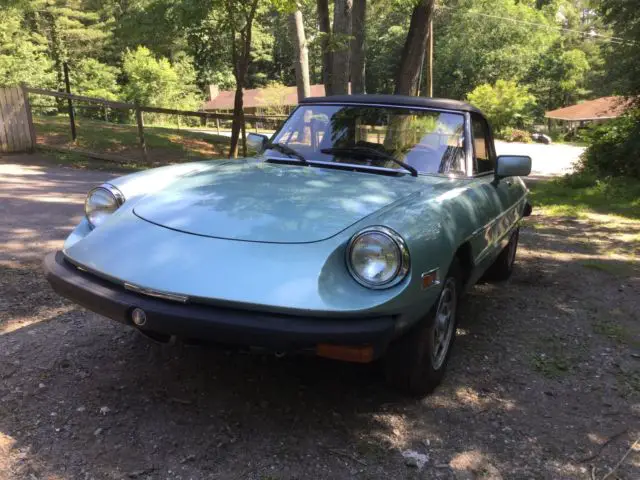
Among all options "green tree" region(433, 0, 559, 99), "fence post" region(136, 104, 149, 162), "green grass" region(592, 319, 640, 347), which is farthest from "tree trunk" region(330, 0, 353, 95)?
"green tree" region(433, 0, 559, 99)

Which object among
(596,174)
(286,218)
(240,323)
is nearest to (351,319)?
(240,323)

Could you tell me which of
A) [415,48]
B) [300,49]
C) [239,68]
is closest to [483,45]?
[300,49]

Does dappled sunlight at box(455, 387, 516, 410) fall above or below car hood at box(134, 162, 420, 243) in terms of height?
below

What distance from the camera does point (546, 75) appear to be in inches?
2206

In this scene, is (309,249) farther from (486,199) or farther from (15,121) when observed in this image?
(15,121)

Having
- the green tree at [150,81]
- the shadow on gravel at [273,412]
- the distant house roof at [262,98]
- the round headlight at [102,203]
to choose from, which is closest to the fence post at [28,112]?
the shadow on gravel at [273,412]

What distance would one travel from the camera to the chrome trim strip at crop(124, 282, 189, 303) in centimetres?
230

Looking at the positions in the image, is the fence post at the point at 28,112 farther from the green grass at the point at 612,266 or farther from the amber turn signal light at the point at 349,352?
the amber turn signal light at the point at 349,352

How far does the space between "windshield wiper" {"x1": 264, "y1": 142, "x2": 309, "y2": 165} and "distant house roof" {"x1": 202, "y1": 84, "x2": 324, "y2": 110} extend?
140 feet

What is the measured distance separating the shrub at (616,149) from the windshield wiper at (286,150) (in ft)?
35.6

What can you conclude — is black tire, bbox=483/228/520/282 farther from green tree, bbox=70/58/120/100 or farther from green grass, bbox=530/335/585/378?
green tree, bbox=70/58/120/100

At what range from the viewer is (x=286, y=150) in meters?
3.88

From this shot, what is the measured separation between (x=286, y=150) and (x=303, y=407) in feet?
6.17

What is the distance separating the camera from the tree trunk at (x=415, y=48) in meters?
10.7
